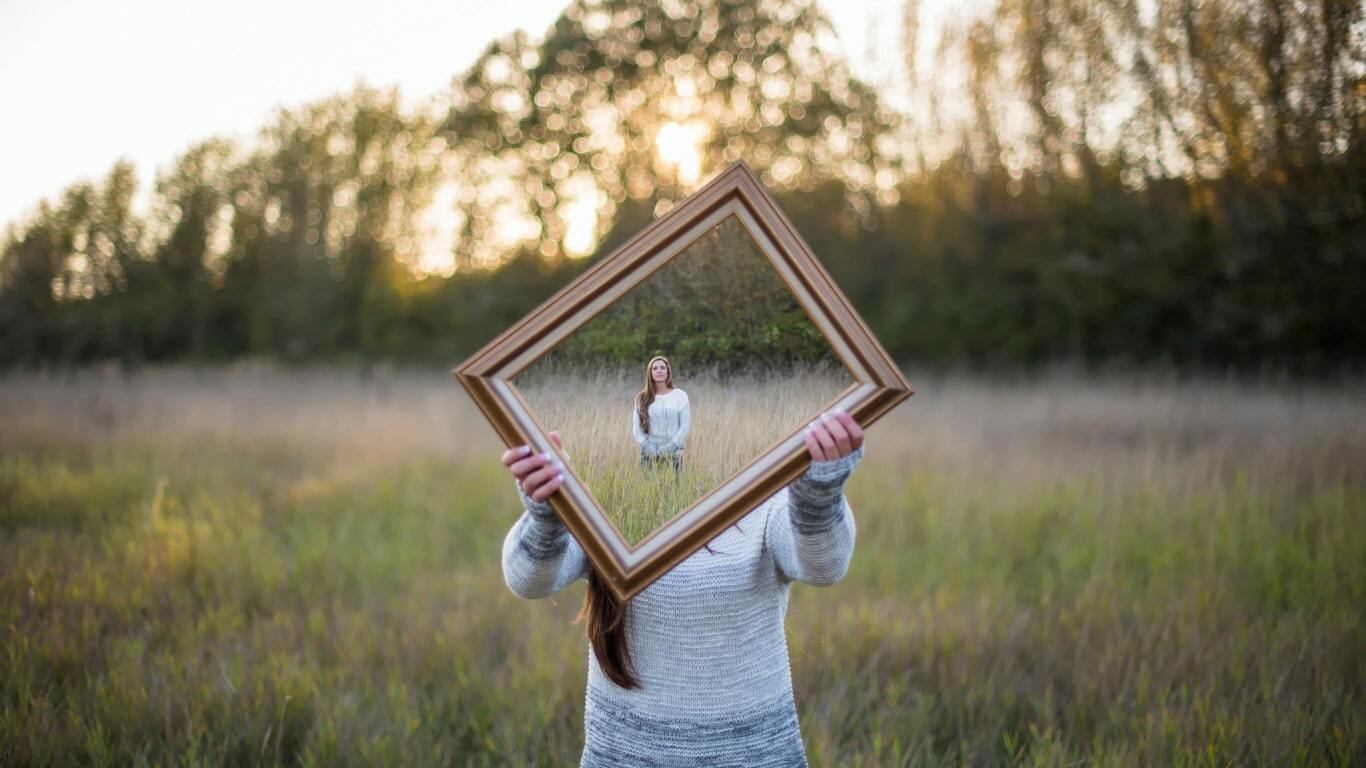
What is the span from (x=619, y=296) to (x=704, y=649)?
84cm

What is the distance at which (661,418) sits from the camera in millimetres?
1567

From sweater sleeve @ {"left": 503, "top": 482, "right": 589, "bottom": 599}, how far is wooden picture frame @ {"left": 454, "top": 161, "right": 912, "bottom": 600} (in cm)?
14

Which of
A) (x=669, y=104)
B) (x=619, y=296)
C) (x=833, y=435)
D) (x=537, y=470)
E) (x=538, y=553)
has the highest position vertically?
(x=669, y=104)

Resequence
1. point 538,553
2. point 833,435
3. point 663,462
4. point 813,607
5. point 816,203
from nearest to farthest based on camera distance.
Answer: point 833,435 < point 663,462 < point 538,553 < point 813,607 < point 816,203

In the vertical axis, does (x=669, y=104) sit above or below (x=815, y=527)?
above

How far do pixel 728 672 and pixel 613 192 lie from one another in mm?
15164

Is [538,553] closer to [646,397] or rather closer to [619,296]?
[646,397]

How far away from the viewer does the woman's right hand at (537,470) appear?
1.50m

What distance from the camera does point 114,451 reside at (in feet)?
24.3

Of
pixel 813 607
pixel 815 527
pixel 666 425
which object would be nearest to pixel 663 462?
pixel 666 425

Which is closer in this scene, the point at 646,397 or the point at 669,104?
the point at 646,397

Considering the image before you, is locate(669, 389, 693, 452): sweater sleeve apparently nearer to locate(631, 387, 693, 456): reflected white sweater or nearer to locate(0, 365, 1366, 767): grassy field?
locate(631, 387, 693, 456): reflected white sweater

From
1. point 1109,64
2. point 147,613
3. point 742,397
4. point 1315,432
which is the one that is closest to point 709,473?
point 742,397

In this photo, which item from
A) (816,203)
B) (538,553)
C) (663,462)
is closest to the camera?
(663,462)
